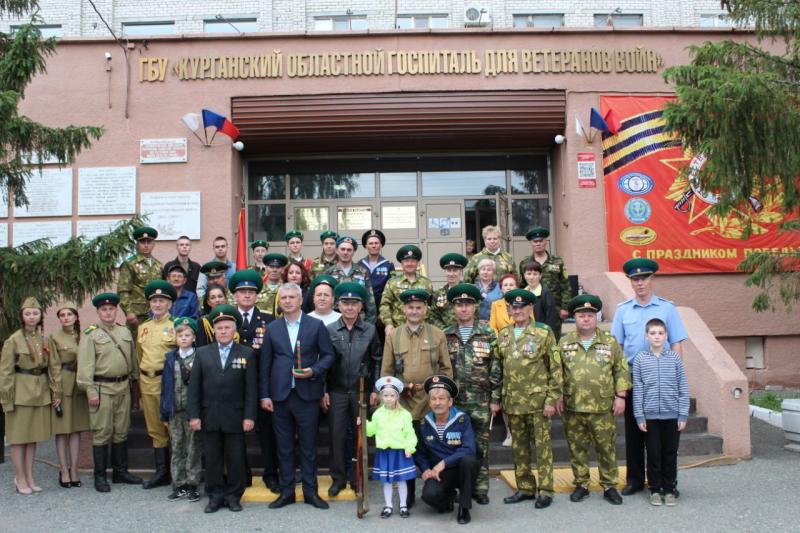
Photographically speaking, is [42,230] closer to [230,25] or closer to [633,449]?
[230,25]

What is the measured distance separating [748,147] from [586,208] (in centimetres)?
499

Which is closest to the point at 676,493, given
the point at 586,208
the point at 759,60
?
the point at 759,60

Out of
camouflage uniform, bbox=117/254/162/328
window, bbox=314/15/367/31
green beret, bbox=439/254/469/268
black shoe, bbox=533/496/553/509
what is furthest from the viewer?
window, bbox=314/15/367/31

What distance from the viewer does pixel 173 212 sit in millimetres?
12195

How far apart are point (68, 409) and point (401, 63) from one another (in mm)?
8224

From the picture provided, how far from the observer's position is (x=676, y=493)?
603 centimetres

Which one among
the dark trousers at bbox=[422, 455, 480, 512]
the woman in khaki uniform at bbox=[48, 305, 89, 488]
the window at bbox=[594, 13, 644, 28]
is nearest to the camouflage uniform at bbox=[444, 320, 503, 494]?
the dark trousers at bbox=[422, 455, 480, 512]

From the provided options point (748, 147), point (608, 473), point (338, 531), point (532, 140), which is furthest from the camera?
point (532, 140)

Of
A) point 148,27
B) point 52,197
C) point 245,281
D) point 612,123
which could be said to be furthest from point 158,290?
point 148,27

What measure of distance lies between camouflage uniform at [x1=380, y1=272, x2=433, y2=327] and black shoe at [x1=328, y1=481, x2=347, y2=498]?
5.63ft

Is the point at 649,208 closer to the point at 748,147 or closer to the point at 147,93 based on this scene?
the point at 748,147

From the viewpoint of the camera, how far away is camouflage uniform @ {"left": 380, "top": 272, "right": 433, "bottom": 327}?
7.26 metres

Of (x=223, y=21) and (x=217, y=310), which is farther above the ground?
(x=223, y=21)

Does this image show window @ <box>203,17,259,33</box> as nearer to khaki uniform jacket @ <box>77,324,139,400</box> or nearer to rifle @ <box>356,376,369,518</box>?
khaki uniform jacket @ <box>77,324,139,400</box>
